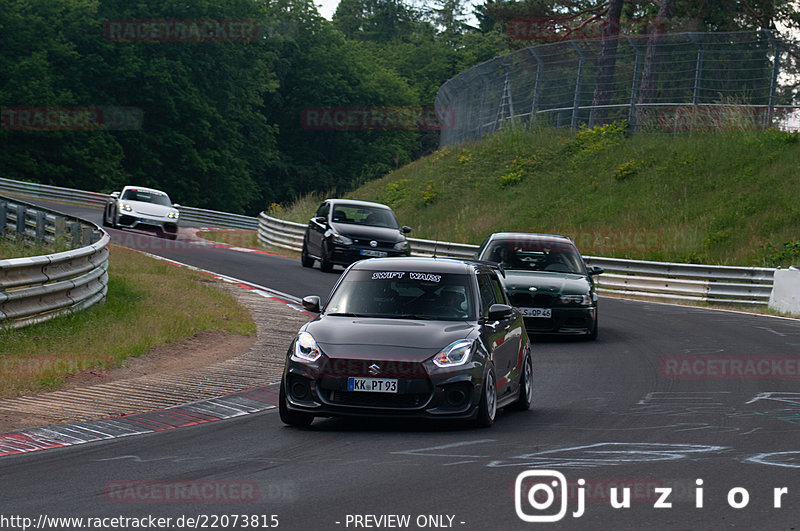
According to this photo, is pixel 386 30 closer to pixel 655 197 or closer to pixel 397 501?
pixel 655 197

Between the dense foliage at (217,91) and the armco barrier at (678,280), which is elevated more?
the dense foliage at (217,91)

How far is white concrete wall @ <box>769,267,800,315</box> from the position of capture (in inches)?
943

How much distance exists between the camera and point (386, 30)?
134 metres

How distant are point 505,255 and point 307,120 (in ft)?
236

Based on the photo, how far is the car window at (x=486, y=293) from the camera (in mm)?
10804

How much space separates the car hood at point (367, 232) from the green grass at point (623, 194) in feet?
28.2

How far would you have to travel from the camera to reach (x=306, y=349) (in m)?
9.77

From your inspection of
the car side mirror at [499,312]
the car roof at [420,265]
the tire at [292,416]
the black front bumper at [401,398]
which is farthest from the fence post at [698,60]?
the tire at [292,416]

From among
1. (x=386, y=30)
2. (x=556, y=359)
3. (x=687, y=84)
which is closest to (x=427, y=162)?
(x=687, y=84)

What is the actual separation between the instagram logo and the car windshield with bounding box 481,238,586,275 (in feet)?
34.3

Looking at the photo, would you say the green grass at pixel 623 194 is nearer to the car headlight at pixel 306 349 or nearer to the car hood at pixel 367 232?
the car hood at pixel 367 232
